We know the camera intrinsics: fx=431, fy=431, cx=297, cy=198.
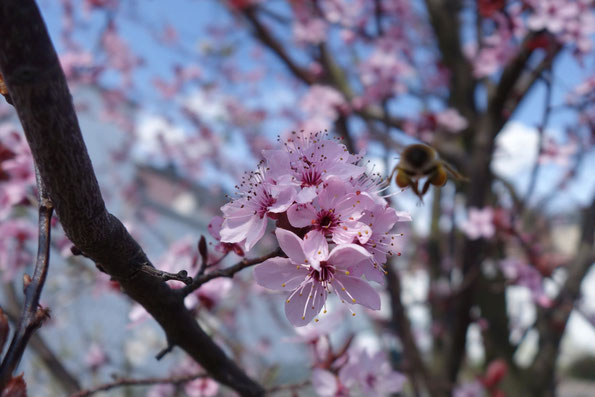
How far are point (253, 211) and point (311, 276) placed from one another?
0.57 ft

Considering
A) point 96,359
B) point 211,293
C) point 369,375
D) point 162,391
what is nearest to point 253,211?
point 211,293

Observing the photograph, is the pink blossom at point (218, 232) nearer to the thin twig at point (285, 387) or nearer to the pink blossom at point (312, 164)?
the pink blossom at point (312, 164)

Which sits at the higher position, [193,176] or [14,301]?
[193,176]

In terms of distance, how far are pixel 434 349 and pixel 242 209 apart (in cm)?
280

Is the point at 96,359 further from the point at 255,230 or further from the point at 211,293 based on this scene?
the point at 255,230

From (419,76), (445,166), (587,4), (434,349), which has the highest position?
(419,76)

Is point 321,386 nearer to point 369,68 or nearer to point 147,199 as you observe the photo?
point 369,68

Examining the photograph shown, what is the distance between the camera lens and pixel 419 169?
0.91m

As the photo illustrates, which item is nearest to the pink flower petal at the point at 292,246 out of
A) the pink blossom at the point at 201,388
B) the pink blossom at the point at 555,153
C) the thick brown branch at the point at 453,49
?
the pink blossom at the point at 201,388

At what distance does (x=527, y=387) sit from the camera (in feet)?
8.72

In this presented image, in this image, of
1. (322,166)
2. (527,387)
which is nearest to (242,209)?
(322,166)

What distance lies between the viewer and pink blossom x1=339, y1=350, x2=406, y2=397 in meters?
1.30

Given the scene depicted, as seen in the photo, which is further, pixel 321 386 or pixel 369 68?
pixel 369 68

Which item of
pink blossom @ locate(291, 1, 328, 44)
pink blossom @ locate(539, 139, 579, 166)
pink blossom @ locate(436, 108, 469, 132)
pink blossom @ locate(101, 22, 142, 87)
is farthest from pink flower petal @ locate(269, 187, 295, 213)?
pink blossom @ locate(101, 22, 142, 87)
